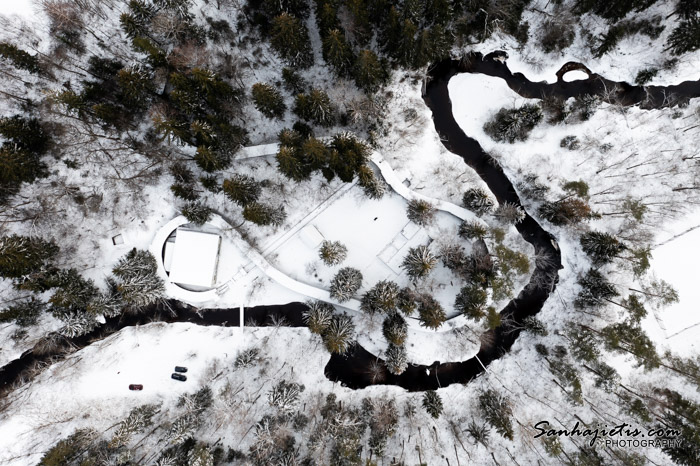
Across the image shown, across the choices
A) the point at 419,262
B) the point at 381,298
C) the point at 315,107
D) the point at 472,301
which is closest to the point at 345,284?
the point at 381,298

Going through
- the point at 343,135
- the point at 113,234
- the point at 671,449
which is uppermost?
the point at 343,135

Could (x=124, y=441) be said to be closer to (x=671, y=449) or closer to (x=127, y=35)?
(x=127, y=35)

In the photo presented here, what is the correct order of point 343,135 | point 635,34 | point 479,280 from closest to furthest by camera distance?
1. point 343,135
2. point 479,280
3. point 635,34

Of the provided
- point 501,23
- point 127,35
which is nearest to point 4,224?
point 127,35

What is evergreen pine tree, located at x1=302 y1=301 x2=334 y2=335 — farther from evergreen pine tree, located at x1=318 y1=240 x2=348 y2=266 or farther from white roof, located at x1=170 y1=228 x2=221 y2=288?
white roof, located at x1=170 y1=228 x2=221 y2=288

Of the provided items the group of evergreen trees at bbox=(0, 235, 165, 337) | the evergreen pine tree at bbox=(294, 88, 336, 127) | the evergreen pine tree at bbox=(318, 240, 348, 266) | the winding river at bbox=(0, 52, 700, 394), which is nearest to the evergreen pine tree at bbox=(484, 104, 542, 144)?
the winding river at bbox=(0, 52, 700, 394)

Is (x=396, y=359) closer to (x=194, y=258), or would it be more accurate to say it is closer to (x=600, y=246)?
(x=194, y=258)
